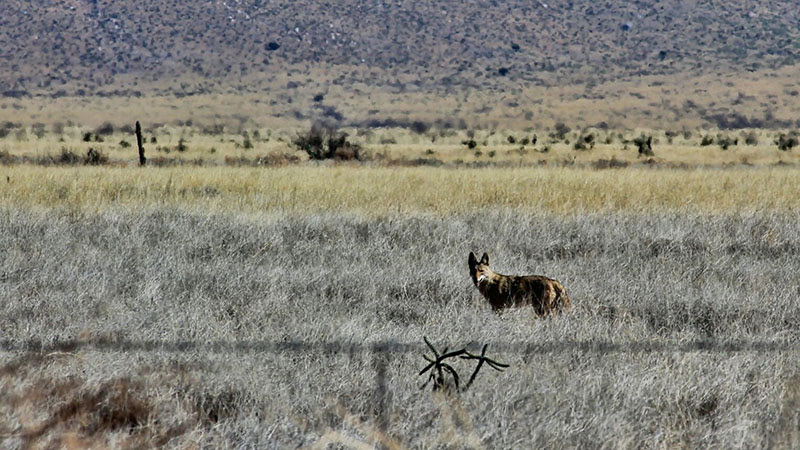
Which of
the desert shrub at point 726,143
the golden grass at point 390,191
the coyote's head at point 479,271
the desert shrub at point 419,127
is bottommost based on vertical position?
the desert shrub at point 419,127

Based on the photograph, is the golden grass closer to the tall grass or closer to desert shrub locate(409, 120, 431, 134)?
the tall grass

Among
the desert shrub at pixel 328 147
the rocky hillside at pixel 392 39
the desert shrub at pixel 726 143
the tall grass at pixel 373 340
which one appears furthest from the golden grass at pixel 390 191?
the rocky hillside at pixel 392 39

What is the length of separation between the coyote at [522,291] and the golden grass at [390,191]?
221 inches

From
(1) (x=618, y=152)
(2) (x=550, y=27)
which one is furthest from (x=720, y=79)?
(1) (x=618, y=152)

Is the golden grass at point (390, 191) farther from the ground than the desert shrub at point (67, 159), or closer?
farther from the ground

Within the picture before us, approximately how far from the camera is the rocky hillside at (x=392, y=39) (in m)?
95.2

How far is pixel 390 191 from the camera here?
15.6m

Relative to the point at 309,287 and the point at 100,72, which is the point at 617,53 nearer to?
the point at 100,72

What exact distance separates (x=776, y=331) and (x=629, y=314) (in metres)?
0.96

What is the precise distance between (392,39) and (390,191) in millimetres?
88661

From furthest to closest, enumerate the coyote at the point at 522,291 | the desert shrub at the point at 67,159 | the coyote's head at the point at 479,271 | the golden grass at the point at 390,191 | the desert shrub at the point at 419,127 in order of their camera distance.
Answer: the desert shrub at the point at 419,127 < the desert shrub at the point at 67,159 < the golden grass at the point at 390,191 < the coyote's head at the point at 479,271 < the coyote at the point at 522,291

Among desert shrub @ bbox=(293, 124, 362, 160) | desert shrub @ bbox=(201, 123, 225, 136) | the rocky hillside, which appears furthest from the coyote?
the rocky hillside

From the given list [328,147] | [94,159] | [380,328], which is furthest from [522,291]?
[328,147]

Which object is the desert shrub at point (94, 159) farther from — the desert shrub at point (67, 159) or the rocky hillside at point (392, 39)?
the rocky hillside at point (392, 39)
